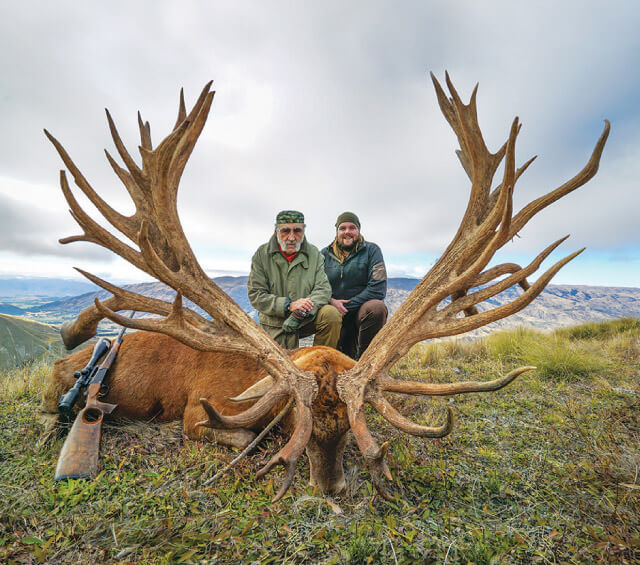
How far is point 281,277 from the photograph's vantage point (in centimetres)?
Answer: 439

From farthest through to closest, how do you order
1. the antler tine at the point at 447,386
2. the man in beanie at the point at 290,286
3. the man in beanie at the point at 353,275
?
1. the man in beanie at the point at 353,275
2. the man in beanie at the point at 290,286
3. the antler tine at the point at 447,386

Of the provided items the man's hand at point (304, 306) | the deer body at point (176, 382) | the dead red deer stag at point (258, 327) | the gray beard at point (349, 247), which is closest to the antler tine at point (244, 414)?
the dead red deer stag at point (258, 327)

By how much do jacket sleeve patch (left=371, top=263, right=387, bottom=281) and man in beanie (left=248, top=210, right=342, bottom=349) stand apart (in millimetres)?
1037

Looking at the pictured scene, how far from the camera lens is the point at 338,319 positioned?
408 cm

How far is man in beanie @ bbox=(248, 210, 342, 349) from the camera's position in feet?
13.3

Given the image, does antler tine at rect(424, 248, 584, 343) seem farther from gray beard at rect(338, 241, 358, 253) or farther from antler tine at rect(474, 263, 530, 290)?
gray beard at rect(338, 241, 358, 253)

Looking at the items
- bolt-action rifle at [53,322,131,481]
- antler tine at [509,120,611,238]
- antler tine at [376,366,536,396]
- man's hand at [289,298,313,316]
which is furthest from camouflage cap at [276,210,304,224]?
antler tine at [376,366,536,396]

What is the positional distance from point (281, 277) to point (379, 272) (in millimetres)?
1639

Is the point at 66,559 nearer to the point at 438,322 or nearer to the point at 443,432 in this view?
the point at 443,432

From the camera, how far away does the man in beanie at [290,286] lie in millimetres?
4051

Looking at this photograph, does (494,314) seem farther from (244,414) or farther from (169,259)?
(169,259)

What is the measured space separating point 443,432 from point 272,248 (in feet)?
10.5

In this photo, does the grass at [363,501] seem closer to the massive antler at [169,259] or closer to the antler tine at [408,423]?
the antler tine at [408,423]

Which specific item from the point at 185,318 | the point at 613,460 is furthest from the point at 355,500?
the point at 613,460
